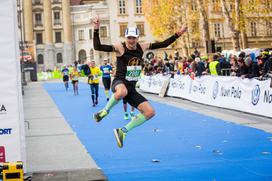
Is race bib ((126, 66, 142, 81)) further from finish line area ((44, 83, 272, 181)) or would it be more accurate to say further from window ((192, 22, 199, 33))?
window ((192, 22, 199, 33))

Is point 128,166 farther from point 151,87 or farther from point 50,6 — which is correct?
point 50,6

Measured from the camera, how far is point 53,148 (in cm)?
1105

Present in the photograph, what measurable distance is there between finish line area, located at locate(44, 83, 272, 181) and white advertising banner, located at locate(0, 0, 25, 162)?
1471 mm

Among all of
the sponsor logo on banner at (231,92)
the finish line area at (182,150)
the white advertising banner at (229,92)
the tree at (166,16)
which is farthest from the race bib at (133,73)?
the tree at (166,16)

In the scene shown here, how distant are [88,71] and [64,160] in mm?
14401

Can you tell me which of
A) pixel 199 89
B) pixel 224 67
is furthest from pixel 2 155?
pixel 224 67

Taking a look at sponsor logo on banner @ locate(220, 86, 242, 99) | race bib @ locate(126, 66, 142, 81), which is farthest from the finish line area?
sponsor logo on banner @ locate(220, 86, 242, 99)

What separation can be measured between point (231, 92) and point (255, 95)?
212cm

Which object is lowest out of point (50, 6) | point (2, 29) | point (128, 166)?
point (128, 166)

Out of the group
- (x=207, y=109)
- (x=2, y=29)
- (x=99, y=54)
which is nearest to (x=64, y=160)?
(x=2, y=29)

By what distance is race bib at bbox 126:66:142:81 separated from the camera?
9.20m

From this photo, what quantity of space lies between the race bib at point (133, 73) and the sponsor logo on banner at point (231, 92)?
895cm

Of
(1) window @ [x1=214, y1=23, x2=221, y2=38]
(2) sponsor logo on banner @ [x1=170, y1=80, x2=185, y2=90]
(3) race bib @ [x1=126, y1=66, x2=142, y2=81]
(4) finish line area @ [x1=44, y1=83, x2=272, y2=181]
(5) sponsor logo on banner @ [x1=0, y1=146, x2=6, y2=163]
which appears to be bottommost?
A: (4) finish line area @ [x1=44, y1=83, x2=272, y2=181]

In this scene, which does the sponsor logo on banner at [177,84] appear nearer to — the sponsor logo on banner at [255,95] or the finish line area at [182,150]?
the sponsor logo on banner at [255,95]
